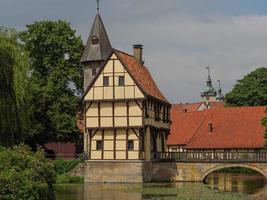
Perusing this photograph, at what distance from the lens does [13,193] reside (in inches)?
685

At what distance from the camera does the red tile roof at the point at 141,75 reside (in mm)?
43625

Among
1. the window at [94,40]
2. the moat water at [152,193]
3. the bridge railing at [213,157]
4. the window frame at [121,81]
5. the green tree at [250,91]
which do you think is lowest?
the moat water at [152,193]

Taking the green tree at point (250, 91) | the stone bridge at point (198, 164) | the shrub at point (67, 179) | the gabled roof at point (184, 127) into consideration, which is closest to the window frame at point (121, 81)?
the stone bridge at point (198, 164)

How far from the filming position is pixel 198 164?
43.3 meters

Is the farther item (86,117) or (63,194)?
(86,117)

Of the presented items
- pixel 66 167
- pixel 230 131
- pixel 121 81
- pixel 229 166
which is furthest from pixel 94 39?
pixel 229 166

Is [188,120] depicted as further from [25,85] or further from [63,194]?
[63,194]

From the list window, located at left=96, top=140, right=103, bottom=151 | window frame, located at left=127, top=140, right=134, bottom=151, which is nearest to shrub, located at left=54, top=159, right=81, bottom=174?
window, located at left=96, top=140, right=103, bottom=151

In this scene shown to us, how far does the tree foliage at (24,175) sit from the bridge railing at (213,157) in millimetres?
23145

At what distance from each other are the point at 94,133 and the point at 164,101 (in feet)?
24.0

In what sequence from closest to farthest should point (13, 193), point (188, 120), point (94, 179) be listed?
point (13, 193) < point (94, 179) < point (188, 120)

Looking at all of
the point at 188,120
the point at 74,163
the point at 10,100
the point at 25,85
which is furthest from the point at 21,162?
the point at 188,120

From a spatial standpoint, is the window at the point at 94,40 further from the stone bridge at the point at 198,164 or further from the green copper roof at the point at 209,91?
the green copper roof at the point at 209,91

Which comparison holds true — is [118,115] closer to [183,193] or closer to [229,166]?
[229,166]
